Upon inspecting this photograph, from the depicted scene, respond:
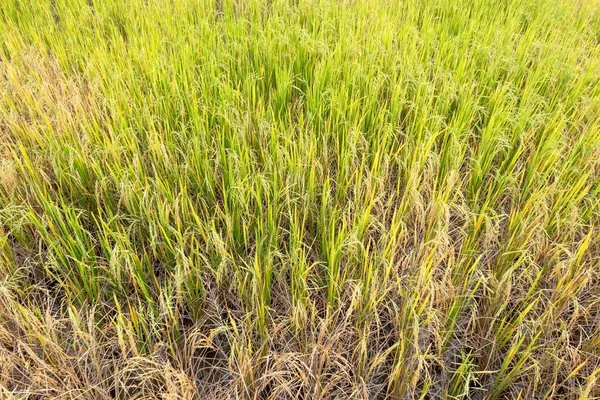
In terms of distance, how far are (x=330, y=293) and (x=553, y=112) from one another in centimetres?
141

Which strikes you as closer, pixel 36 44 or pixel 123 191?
pixel 123 191

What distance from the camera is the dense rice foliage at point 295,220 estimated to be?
1002mm

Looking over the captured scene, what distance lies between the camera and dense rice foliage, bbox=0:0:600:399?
1.00 meters

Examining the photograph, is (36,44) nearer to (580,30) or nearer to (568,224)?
(568,224)

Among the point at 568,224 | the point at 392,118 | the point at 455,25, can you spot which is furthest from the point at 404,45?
the point at 568,224

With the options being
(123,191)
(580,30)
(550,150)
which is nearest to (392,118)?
(550,150)

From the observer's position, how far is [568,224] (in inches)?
50.6

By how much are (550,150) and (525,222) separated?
48cm

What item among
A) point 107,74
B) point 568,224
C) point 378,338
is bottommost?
point 378,338

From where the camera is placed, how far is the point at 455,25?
92.4 inches

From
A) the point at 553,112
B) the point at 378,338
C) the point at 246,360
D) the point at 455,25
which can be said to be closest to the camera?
the point at 246,360

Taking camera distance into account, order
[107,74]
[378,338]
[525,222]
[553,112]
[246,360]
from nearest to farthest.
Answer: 1. [246,360]
2. [378,338]
3. [525,222]
4. [553,112]
5. [107,74]

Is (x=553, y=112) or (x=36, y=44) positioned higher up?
(x=36, y=44)

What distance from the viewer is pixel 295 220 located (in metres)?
1.19
